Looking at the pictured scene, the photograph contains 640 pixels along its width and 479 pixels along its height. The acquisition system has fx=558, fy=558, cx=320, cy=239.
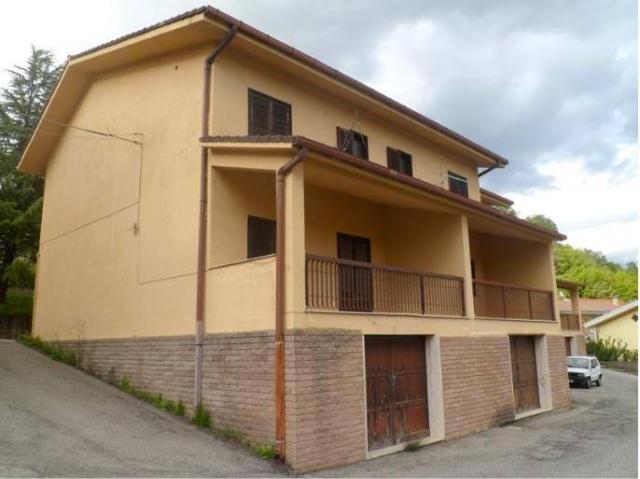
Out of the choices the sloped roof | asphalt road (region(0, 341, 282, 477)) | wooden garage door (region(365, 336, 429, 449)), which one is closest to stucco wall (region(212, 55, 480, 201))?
wooden garage door (region(365, 336, 429, 449))

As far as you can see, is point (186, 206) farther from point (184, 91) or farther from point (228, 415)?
point (228, 415)

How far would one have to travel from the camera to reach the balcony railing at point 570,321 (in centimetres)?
2919

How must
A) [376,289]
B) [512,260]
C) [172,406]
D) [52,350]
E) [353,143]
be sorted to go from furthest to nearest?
[512,260] → [52,350] → [353,143] → [376,289] → [172,406]

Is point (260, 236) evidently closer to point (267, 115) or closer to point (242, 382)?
point (267, 115)

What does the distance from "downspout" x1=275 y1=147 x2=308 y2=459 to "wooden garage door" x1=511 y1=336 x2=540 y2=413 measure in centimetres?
846

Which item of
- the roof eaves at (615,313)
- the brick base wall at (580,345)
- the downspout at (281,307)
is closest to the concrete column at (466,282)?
the downspout at (281,307)

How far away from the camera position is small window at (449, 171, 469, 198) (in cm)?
1823

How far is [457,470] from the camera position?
893 centimetres

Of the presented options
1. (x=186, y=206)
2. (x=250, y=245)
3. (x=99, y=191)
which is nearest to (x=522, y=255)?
(x=250, y=245)

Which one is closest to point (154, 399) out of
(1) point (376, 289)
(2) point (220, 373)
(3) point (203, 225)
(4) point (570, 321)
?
(2) point (220, 373)

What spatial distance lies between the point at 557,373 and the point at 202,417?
11.1m

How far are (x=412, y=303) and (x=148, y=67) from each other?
847 centimetres

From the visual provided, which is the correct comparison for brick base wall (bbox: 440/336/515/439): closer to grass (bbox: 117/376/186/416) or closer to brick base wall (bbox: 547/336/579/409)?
brick base wall (bbox: 547/336/579/409)

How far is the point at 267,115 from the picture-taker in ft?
40.3
